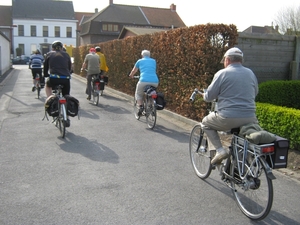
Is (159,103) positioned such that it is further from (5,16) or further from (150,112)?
(5,16)

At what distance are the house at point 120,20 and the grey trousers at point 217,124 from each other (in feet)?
170

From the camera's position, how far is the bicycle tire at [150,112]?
28.6 feet

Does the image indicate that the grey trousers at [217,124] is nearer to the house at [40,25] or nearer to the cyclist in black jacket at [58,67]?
the cyclist in black jacket at [58,67]

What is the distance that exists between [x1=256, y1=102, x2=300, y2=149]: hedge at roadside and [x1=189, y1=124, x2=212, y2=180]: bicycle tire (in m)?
1.96

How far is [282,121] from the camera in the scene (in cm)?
659

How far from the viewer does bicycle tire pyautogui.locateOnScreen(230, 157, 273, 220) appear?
12.5ft

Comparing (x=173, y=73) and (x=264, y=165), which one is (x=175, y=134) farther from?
(x=264, y=165)

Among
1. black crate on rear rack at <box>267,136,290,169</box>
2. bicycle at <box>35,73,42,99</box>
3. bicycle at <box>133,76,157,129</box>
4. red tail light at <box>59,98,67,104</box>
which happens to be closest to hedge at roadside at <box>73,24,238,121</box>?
bicycle at <box>133,76,157,129</box>

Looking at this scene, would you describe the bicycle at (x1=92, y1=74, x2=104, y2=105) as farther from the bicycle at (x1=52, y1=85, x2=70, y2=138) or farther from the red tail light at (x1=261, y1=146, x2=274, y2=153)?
the red tail light at (x1=261, y1=146, x2=274, y2=153)

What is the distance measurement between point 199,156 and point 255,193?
1524 millimetres

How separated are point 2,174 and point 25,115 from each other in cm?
525

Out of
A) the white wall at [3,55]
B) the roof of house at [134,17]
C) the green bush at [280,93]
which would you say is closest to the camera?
the green bush at [280,93]

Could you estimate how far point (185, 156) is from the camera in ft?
21.6

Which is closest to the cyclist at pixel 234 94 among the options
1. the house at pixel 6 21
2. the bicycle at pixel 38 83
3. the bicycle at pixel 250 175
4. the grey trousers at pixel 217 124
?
the grey trousers at pixel 217 124
